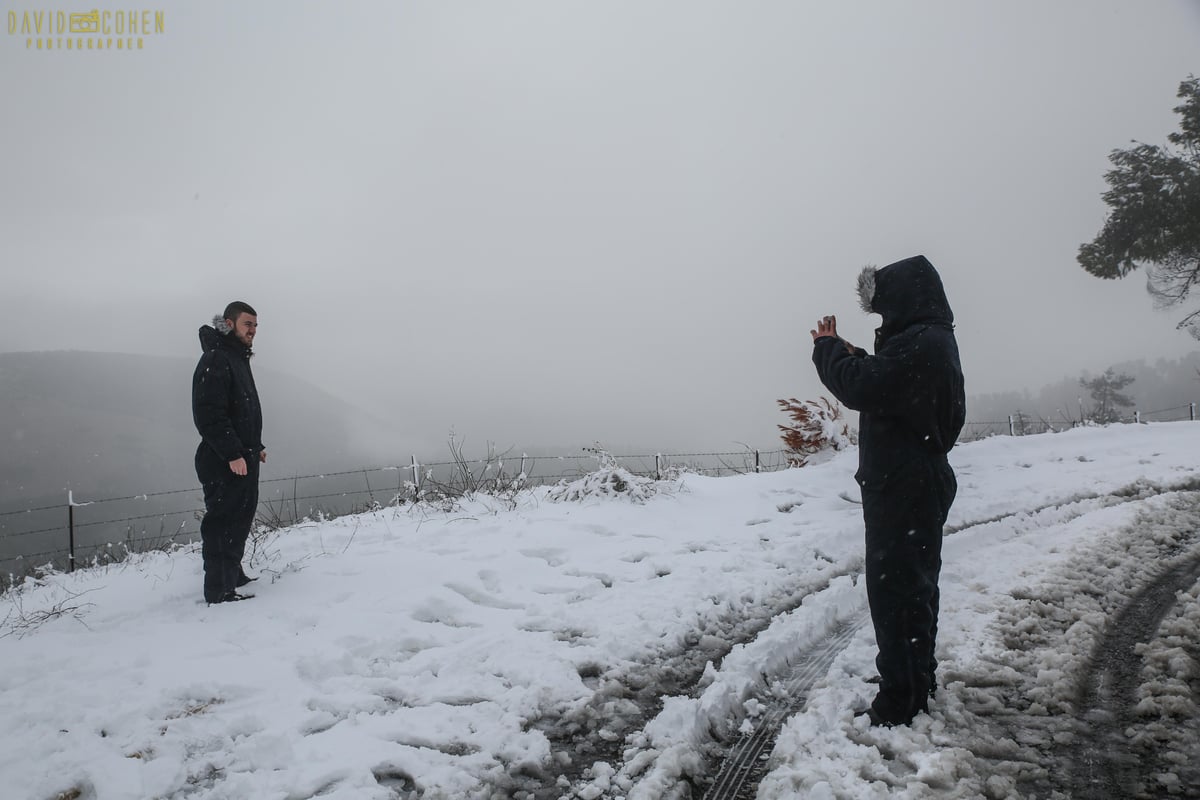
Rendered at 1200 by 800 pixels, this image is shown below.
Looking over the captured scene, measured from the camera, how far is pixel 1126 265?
17.4 m

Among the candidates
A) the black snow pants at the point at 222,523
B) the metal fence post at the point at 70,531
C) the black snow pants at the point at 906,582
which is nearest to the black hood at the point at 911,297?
the black snow pants at the point at 906,582

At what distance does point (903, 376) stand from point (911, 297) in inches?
17.8

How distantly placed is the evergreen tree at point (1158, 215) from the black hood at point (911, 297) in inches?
775

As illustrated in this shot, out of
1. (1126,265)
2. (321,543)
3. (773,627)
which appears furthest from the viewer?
(1126,265)

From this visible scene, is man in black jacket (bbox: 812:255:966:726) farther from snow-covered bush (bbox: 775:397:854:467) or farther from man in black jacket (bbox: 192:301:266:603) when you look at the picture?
snow-covered bush (bbox: 775:397:854:467)

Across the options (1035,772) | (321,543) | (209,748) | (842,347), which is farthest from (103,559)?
(1035,772)

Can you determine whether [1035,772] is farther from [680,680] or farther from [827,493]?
[827,493]

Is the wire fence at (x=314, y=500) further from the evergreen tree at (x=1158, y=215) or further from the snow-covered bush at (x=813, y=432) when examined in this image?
the evergreen tree at (x=1158, y=215)

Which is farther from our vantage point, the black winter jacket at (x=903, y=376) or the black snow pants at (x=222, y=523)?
the black snow pants at (x=222, y=523)

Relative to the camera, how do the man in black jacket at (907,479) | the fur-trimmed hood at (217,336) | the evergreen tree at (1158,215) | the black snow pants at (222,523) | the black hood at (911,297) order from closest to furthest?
the man in black jacket at (907,479)
the black hood at (911,297)
the black snow pants at (222,523)
the fur-trimmed hood at (217,336)
the evergreen tree at (1158,215)

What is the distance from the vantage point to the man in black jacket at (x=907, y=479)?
8.80 ft

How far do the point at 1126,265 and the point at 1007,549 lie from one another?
56.8 ft

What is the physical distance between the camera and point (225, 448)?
14.7 feet

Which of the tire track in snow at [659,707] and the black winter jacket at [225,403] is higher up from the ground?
the black winter jacket at [225,403]
